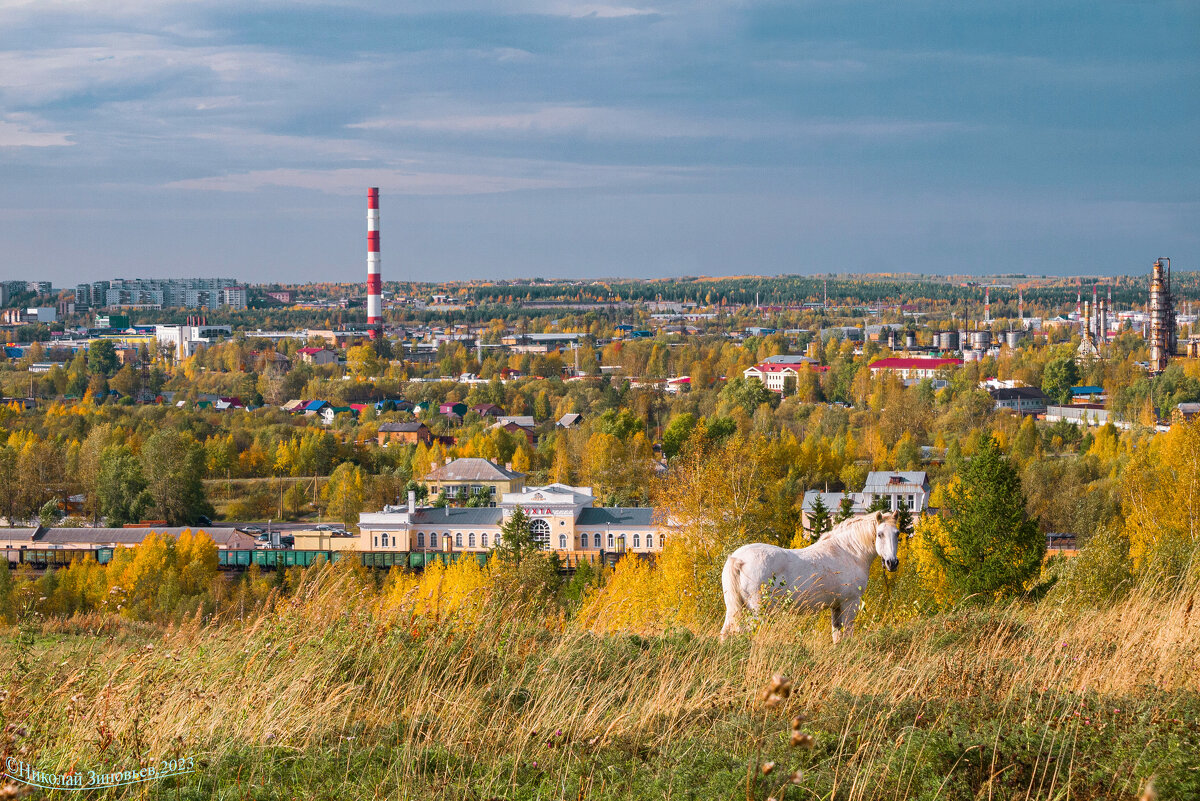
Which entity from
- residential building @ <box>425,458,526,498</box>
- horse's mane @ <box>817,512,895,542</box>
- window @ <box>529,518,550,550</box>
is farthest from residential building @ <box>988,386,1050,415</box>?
horse's mane @ <box>817,512,895,542</box>

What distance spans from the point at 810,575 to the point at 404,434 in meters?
45.7

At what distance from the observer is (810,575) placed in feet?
21.1

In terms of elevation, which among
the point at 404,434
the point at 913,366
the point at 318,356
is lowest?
the point at 404,434

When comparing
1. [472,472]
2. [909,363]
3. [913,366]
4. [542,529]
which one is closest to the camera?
[542,529]

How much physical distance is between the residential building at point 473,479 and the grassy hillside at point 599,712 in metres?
34.4

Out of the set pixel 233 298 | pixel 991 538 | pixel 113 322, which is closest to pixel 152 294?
pixel 233 298

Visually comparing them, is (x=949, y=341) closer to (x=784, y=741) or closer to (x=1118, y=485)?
(x=1118, y=485)

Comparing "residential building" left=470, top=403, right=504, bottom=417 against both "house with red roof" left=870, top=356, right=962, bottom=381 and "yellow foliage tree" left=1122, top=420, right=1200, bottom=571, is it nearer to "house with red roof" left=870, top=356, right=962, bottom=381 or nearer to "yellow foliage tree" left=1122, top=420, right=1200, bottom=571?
"house with red roof" left=870, top=356, right=962, bottom=381

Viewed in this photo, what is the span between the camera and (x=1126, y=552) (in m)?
12.4

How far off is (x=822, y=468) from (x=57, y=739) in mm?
36559

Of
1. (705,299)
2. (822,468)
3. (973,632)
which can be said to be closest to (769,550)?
(973,632)

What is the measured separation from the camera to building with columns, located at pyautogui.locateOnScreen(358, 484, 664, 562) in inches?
1300

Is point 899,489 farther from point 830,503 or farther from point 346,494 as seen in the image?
point 346,494

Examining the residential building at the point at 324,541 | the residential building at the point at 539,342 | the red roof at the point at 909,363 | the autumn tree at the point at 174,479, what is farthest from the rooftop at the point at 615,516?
the residential building at the point at 539,342
